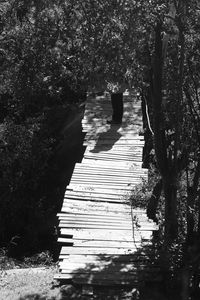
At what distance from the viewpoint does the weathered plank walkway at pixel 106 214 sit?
7.27m

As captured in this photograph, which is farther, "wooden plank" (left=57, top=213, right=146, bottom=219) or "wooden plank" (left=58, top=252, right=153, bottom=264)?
"wooden plank" (left=57, top=213, right=146, bottom=219)

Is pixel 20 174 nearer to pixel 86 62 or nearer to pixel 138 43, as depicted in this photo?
Result: pixel 86 62

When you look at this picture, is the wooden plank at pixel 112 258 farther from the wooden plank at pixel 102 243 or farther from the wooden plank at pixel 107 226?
the wooden plank at pixel 107 226

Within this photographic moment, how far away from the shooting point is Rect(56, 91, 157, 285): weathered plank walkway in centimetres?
727

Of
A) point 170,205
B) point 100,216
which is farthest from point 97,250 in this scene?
point 170,205

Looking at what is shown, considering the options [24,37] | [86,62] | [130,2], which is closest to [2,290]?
[86,62]

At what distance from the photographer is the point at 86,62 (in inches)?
255

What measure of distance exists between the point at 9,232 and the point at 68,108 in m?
4.07

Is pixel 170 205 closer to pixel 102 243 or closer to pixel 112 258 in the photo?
pixel 112 258

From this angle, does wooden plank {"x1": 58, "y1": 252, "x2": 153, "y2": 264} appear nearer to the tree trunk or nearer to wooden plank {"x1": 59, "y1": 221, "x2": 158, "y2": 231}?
the tree trunk

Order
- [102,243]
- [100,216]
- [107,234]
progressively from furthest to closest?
[100,216], [107,234], [102,243]

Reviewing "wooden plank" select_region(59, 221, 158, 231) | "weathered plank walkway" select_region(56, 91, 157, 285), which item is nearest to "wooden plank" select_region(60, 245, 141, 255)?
"weathered plank walkway" select_region(56, 91, 157, 285)

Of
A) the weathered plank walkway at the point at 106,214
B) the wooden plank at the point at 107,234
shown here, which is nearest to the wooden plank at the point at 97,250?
the weathered plank walkway at the point at 106,214

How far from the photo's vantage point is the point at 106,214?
8.92m
